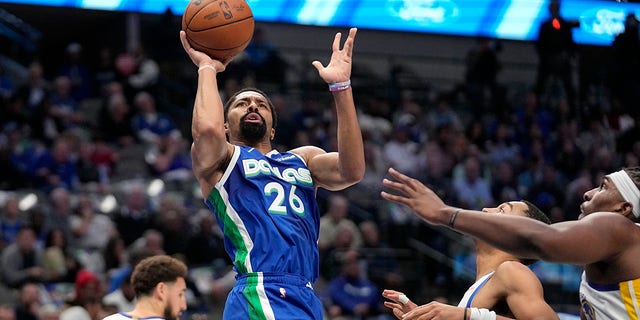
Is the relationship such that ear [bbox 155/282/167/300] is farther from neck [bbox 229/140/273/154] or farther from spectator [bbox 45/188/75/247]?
spectator [bbox 45/188/75/247]

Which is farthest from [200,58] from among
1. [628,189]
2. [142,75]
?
[142,75]

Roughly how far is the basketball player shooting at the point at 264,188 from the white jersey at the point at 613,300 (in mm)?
1353

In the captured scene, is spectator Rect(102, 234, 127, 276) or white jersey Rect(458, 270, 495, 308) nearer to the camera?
white jersey Rect(458, 270, 495, 308)

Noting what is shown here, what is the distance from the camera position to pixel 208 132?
16.0ft

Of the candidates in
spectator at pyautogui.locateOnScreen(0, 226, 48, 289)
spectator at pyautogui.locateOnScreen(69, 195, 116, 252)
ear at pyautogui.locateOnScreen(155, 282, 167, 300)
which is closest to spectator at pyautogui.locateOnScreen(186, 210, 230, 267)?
spectator at pyautogui.locateOnScreen(69, 195, 116, 252)

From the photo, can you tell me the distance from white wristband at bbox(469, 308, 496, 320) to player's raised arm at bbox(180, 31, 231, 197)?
1.46 metres

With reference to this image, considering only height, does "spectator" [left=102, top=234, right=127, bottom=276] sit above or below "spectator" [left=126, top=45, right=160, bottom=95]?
below

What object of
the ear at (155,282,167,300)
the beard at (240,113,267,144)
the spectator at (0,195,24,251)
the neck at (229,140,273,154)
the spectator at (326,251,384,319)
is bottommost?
the spectator at (326,251,384,319)

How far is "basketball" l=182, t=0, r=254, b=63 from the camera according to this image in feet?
17.4

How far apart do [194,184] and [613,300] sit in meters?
9.31

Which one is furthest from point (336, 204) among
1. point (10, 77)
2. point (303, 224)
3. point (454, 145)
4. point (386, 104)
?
point (303, 224)

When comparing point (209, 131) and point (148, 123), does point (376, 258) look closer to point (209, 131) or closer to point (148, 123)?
point (148, 123)

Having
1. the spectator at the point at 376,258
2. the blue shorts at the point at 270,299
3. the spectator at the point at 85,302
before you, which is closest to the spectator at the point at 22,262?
the spectator at the point at 85,302

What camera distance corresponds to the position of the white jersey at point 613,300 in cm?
431
